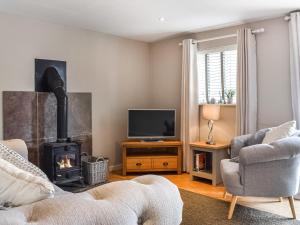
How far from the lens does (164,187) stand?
104cm

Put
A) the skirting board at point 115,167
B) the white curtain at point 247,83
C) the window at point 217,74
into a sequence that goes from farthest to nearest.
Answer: the skirting board at point 115,167 → the window at point 217,74 → the white curtain at point 247,83

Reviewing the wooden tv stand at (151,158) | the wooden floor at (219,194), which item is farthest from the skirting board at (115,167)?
the wooden tv stand at (151,158)

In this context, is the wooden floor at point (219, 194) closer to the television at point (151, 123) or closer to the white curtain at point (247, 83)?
the television at point (151, 123)

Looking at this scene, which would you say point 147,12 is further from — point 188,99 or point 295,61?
point 295,61

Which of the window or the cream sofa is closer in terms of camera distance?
the cream sofa

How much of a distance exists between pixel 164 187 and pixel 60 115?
3.00 meters

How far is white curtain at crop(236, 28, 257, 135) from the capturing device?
3.90 meters

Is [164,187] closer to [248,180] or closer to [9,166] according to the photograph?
[9,166]

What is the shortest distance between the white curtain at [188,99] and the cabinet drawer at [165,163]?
0.21m

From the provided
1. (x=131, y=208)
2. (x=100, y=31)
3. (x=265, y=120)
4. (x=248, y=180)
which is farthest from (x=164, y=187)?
(x=100, y=31)

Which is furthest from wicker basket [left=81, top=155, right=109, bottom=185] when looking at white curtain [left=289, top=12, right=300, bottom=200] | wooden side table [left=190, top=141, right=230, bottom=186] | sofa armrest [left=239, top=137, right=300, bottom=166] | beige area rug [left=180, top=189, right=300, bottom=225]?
white curtain [left=289, top=12, right=300, bottom=200]

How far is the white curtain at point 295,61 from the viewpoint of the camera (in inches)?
136

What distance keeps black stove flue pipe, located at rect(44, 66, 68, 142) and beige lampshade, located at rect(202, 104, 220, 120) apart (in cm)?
208

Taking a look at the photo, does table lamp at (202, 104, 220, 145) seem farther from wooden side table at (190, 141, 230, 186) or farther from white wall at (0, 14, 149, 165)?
white wall at (0, 14, 149, 165)
